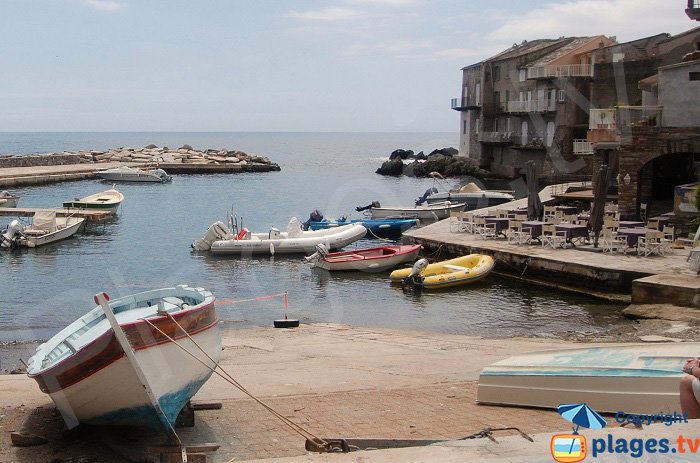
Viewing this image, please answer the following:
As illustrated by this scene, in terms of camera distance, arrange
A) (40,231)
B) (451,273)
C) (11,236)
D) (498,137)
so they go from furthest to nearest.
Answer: (498,137)
(40,231)
(11,236)
(451,273)

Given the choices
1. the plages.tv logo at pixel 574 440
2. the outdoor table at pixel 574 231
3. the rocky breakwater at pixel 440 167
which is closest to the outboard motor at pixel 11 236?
the outdoor table at pixel 574 231

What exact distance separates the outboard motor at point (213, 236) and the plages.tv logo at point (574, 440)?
94.2ft

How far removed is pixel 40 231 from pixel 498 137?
160 feet

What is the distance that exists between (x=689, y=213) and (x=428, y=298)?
32.6ft

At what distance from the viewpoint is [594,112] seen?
50.5 metres

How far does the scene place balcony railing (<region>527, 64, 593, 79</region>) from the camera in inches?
2544

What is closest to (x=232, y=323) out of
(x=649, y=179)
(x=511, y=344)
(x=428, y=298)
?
(x=428, y=298)

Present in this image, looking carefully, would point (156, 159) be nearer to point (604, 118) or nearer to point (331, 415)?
point (604, 118)

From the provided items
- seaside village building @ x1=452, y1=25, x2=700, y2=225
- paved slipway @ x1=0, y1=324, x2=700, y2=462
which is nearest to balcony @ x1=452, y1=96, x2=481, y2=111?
seaside village building @ x1=452, y1=25, x2=700, y2=225

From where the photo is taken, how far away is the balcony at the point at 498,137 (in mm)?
74375

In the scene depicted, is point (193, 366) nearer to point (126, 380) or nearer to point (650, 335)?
point (126, 380)

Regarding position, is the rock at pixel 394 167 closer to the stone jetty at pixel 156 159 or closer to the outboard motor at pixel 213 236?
the stone jetty at pixel 156 159

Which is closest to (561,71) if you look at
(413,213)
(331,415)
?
(413,213)

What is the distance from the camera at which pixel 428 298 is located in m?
25.5
